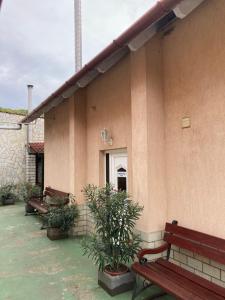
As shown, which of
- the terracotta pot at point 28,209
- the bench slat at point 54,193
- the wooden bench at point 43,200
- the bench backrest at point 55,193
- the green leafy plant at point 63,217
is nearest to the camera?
the green leafy plant at point 63,217

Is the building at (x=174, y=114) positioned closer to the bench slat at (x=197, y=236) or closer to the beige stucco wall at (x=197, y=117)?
the beige stucco wall at (x=197, y=117)

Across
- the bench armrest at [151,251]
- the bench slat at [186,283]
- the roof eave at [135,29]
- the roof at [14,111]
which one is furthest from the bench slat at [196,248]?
the roof at [14,111]

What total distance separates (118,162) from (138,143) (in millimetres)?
1810

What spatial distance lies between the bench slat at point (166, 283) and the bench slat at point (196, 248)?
58 cm

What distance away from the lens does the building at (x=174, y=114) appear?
12.3 feet

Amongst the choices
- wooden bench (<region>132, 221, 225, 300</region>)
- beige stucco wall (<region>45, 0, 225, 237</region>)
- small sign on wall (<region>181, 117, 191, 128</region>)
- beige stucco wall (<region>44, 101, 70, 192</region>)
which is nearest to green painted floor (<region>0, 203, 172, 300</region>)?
wooden bench (<region>132, 221, 225, 300</region>)

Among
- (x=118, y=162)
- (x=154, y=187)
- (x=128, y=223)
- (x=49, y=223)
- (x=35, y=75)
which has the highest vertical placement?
(x=35, y=75)

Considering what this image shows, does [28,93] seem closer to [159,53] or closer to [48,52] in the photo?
[48,52]

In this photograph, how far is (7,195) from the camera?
13711 millimetres

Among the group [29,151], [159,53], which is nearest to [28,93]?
[29,151]

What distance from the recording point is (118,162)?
647cm

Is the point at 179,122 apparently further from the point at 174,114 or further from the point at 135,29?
the point at 135,29

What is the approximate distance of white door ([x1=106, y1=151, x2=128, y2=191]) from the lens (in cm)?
623

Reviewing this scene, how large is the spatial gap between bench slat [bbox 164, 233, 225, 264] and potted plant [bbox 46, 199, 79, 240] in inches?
139
